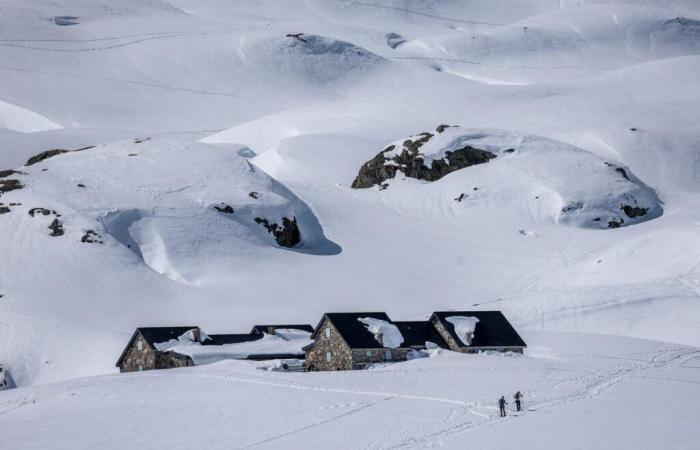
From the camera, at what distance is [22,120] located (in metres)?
143

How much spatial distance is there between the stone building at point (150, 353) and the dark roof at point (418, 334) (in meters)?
9.94

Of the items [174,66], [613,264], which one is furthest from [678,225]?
[174,66]

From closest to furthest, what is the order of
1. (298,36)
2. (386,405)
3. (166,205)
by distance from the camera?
(386,405), (166,205), (298,36)

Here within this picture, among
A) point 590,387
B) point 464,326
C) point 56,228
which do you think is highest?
point 56,228

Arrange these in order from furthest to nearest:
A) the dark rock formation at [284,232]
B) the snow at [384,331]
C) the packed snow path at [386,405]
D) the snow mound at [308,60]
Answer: the snow mound at [308,60] < the dark rock formation at [284,232] < the snow at [384,331] < the packed snow path at [386,405]

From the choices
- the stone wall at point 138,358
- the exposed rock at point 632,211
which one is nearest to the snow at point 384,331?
the stone wall at point 138,358

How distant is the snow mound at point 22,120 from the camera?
142 meters

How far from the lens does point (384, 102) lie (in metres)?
140

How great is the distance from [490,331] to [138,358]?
55.3 feet

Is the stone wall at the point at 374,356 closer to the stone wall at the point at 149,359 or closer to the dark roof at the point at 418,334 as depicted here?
the dark roof at the point at 418,334

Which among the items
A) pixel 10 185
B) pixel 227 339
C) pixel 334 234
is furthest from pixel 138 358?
pixel 334 234

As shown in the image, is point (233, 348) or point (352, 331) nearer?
point (352, 331)

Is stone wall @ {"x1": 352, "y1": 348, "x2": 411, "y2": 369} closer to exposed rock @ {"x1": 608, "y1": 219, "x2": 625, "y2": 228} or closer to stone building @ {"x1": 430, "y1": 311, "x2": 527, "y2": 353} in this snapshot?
stone building @ {"x1": 430, "y1": 311, "x2": 527, "y2": 353}

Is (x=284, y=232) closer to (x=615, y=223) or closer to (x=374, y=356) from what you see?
(x=615, y=223)
